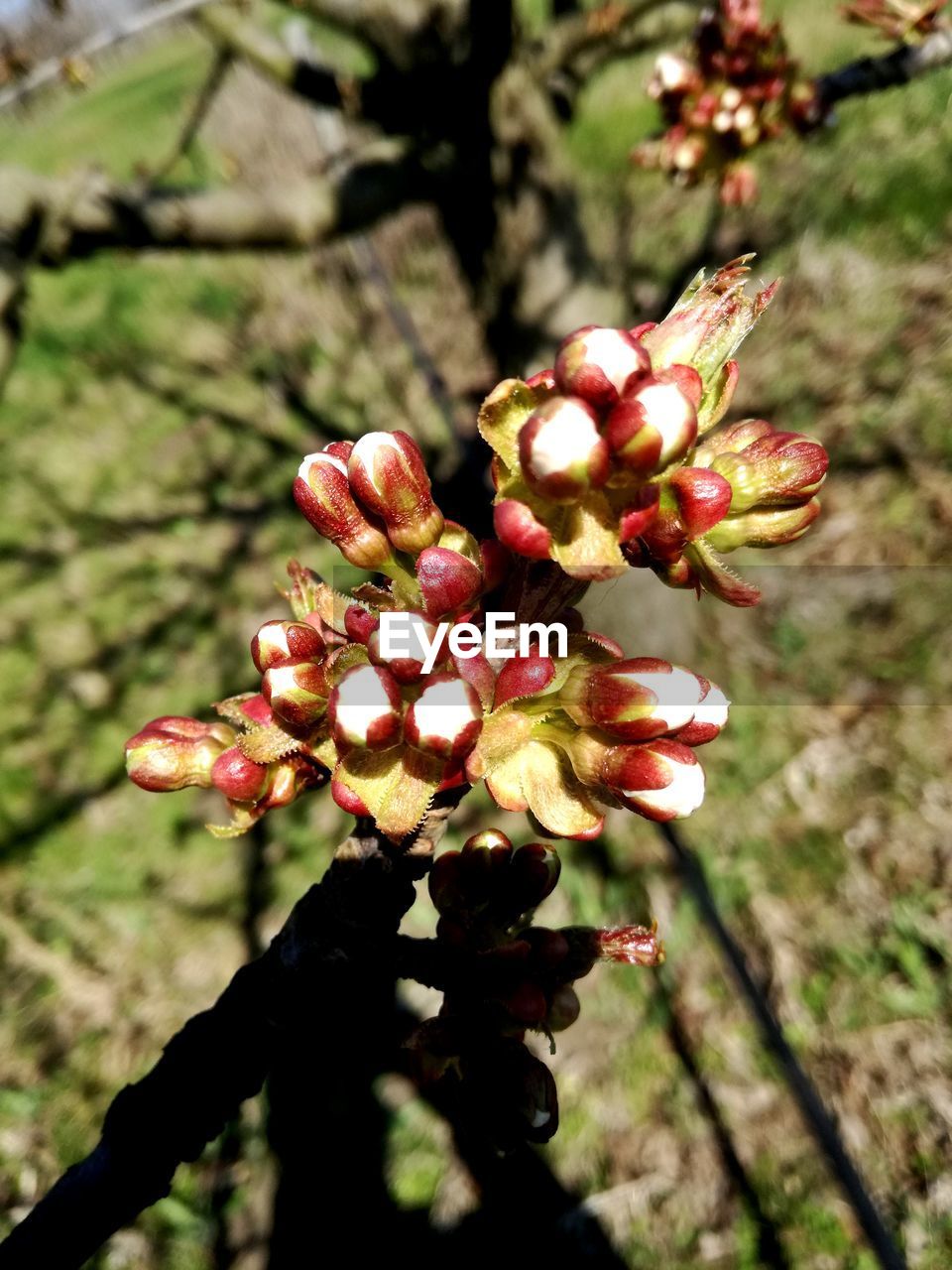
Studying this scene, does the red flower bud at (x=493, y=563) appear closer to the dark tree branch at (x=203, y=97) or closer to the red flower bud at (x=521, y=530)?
the red flower bud at (x=521, y=530)

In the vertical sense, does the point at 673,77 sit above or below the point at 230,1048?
above

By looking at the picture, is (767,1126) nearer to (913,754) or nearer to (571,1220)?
(571,1220)

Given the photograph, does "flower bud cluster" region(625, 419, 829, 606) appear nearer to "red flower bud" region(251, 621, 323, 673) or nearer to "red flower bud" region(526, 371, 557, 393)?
"red flower bud" region(526, 371, 557, 393)

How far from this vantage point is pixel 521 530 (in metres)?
0.86

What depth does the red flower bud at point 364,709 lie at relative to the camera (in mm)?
869

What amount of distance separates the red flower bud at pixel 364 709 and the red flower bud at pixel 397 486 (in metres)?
0.20

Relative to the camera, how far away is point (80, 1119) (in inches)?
131

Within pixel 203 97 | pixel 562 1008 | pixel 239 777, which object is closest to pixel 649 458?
pixel 239 777

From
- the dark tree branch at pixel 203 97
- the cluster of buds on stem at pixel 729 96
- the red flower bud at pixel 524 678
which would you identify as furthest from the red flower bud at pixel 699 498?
the dark tree branch at pixel 203 97

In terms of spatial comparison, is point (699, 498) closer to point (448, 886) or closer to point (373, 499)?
point (373, 499)

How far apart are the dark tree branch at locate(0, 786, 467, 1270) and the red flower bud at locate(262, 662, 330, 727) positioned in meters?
0.19

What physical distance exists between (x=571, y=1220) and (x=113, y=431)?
252 inches

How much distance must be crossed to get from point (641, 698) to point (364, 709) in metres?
0.30

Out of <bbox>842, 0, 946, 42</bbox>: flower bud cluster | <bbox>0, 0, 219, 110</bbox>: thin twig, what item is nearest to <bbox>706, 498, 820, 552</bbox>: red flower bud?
<bbox>842, 0, 946, 42</bbox>: flower bud cluster
